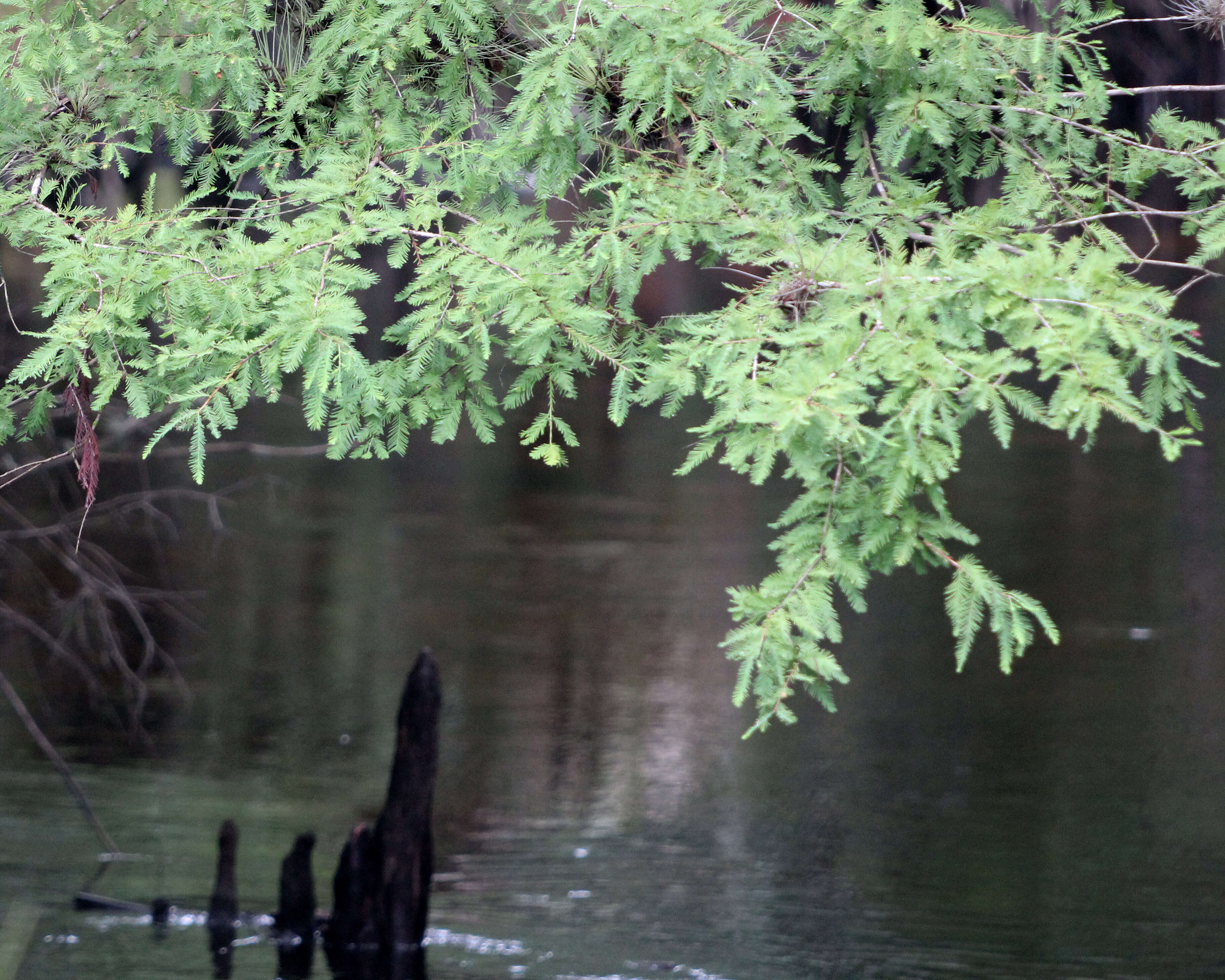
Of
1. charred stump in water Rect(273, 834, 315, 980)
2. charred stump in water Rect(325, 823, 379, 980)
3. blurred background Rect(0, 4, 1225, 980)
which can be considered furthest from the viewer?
blurred background Rect(0, 4, 1225, 980)

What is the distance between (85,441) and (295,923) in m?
5.72

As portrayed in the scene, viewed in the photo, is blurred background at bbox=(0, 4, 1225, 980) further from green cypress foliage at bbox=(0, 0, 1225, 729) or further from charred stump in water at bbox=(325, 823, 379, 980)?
green cypress foliage at bbox=(0, 0, 1225, 729)

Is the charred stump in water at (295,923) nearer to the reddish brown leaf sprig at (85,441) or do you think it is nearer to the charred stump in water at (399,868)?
the charred stump in water at (399,868)

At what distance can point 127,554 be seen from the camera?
1780 centimetres

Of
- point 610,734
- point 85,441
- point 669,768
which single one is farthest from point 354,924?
point 85,441

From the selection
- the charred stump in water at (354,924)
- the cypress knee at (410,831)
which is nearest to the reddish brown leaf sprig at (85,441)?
the cypress knee at (410,831)

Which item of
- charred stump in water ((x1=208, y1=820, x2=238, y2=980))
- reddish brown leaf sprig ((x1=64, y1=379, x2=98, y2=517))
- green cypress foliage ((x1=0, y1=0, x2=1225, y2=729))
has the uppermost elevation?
green cypress foliage ((x1=0, y1=0, x2=1225, y2=729))

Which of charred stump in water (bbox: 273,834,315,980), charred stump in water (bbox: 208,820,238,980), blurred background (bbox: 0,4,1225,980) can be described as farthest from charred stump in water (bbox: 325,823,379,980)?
charred stump in water (bbox: 208,820,238,980)

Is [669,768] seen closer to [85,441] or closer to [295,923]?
[295,923]

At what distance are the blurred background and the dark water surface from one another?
1.4 inches

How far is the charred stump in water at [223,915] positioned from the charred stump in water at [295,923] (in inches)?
11.9

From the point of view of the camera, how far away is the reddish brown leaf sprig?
3.70 metres

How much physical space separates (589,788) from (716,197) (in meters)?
8.81

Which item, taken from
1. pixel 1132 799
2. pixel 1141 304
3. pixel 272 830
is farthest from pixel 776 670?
pixel 1132 799
